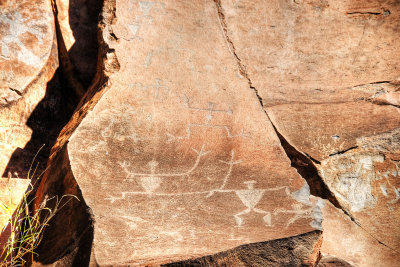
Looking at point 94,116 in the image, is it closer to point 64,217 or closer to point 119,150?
point 119,150

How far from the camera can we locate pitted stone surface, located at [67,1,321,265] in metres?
1.49

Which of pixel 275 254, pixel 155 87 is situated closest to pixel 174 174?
pixel 155 87

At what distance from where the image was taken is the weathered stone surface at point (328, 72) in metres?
1.81

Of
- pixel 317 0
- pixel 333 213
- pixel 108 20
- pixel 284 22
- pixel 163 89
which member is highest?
pixel 317 0

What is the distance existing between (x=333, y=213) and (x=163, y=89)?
114 centimetres

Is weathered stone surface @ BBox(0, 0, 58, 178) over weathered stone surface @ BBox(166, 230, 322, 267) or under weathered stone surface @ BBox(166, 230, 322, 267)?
over

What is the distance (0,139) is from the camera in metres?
2.02

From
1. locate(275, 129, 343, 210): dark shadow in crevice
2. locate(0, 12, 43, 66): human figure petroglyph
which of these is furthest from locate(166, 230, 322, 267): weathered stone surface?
locate(0, 12, 43, 66): human figure petroglyph

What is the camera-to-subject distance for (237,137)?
177cm

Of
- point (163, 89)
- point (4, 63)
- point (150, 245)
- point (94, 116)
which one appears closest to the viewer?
point (150, 245)

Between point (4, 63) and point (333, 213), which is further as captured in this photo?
point (4, 63)

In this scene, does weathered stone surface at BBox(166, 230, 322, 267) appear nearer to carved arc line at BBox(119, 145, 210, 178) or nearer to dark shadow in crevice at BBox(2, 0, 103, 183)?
carved arc line at BBox(119, 145, 210, 178)

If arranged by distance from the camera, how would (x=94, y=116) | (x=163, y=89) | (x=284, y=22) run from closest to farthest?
(x=94, y=116)
(x=163, y=89)
(x=284, y=22)

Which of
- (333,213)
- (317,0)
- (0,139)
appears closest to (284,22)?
(317,0)
